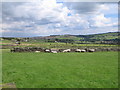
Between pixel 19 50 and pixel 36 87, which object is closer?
pixel 36 87

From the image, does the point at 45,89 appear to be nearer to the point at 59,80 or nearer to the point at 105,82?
the point at 59,80

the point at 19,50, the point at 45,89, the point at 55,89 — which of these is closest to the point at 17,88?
the point at 45,89

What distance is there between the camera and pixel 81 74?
14.1m

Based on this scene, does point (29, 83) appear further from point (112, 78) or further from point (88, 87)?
point (112, 78)

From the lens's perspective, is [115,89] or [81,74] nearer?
[115,89]

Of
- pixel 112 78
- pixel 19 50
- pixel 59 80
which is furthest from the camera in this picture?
pixel 19 50

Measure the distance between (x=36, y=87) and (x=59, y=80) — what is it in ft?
7.62

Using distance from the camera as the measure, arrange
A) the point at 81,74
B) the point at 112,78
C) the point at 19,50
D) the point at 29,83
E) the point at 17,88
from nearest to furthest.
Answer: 1. the point at 17,88
2. the point at 29,83
3. the point at 112,78
4. the point at 81,74
5. the point at 19,50

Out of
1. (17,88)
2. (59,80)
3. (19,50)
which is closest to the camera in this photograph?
(17,88)

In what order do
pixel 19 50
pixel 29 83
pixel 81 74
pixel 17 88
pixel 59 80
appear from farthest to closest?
pixel 19 50 < pixel 81 74 < pixel 59 80 < pixel 29 83 < pixel 17 88

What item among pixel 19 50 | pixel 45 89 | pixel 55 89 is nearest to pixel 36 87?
pixel 45 89

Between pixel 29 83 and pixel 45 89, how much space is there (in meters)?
1.80

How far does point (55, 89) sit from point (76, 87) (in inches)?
64.9

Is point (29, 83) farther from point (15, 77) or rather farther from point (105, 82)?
point (105, 82)
